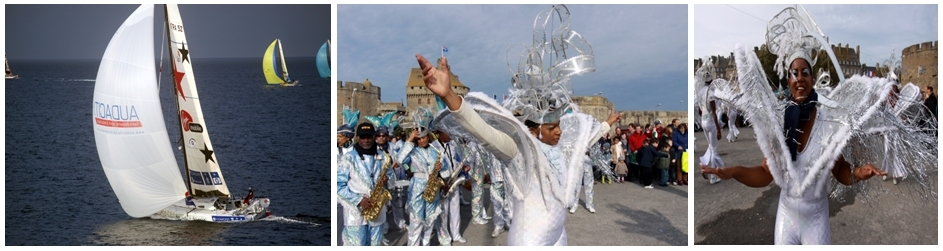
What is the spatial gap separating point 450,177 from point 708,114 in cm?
243

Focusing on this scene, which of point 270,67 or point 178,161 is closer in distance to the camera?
point 178,161

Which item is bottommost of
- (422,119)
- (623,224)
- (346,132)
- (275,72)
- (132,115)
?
(623,224)

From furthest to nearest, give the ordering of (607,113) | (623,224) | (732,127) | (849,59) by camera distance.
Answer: (607,113) < (623,224) < (732,127) < (849,59)

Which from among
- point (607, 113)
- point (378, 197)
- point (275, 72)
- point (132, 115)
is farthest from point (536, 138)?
point (275, 72)

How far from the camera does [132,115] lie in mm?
10594

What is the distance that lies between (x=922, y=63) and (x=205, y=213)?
9.86 metres

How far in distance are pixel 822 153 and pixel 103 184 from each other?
16266 mm

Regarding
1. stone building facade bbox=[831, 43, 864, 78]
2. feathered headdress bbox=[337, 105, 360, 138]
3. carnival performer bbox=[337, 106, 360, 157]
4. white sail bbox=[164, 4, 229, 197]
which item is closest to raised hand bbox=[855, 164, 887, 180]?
stone building facade bbox=[831, 43, 864, 78]

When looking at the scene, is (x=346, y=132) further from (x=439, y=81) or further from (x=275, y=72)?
(x=275, y=72)

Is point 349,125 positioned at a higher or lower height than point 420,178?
higher

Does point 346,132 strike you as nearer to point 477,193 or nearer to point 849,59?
point 477,193

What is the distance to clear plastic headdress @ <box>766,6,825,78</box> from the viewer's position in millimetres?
4719

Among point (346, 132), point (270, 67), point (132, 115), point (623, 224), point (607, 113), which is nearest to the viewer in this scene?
point (346, 132)

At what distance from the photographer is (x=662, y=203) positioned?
9242 millimetres
